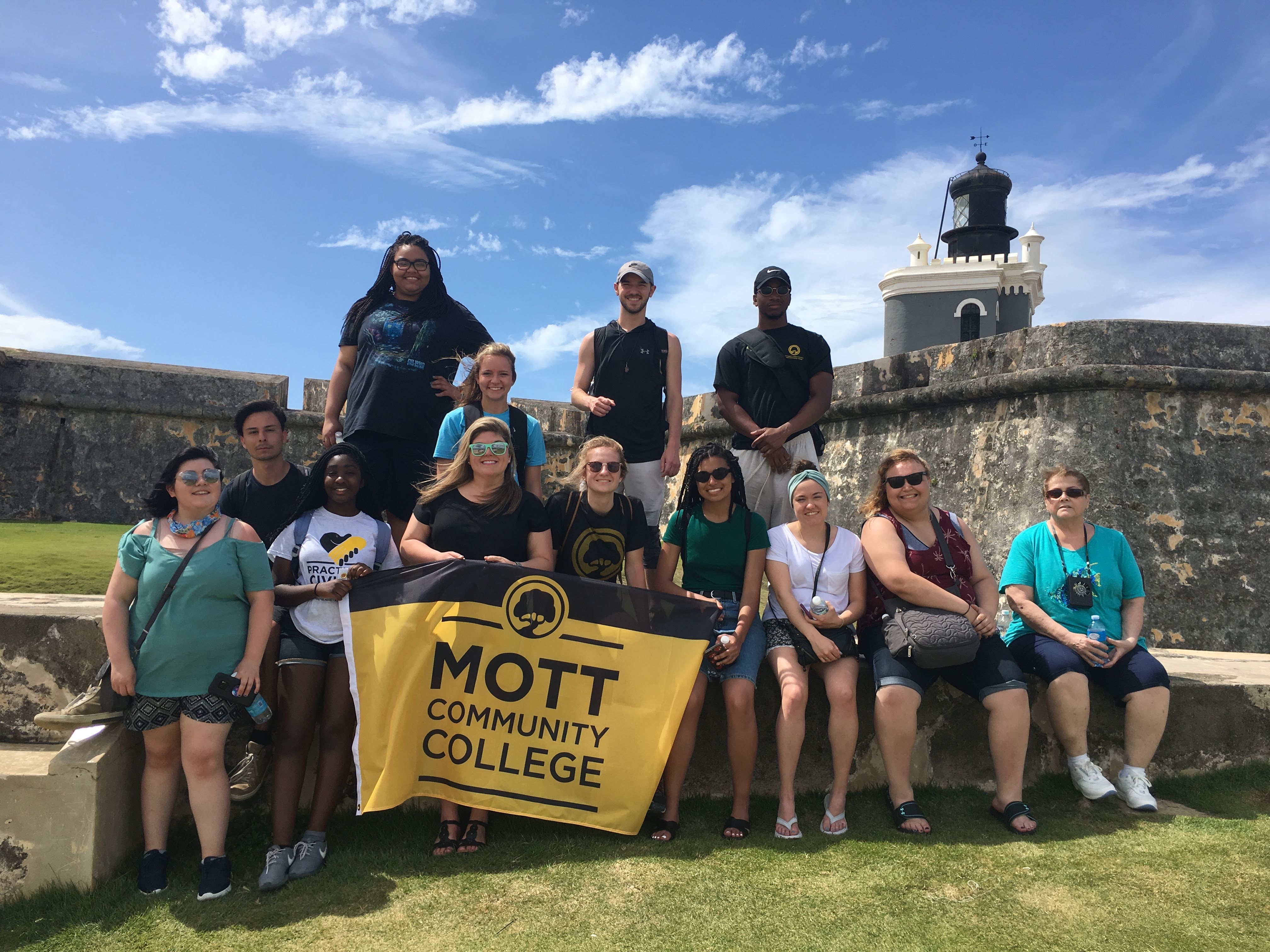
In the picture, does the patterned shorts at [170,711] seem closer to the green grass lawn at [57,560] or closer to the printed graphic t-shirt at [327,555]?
the printed graphic t-shirt at [327,555]

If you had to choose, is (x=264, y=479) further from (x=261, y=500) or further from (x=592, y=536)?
(x=592, y=536)

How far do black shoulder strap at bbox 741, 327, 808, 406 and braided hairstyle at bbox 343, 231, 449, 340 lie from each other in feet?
5.72

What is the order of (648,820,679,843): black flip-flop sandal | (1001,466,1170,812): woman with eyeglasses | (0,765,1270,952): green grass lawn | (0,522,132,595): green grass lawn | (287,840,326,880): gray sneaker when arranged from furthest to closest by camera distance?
(0,522,132,595): green grass lawn < (1001,466,1170,812): woman with eyeglasses < (648,820,679,843): black flip-flop sandal < (287,840,326,880): gray sneaker < (0,765,1270,952): green grass lawn

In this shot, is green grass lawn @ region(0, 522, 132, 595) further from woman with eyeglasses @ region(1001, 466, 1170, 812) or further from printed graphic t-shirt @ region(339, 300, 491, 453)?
woman with eyeglasses @ region(1001, 466, 1170, 812)

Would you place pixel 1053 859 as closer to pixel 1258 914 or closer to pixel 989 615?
pixel 1258 914

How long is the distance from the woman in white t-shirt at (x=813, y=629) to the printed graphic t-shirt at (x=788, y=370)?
838 millimetres

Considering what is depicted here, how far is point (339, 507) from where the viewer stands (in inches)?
148

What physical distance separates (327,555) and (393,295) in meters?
1.68

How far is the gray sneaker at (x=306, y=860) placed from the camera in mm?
3092

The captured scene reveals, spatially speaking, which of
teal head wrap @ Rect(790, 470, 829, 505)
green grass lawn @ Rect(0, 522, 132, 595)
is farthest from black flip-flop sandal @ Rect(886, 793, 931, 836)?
green grass lawn @ Rect(0, 522, 132, 595)

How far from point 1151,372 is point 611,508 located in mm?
5461

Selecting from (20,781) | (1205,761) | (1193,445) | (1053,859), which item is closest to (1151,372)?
(1193,445)

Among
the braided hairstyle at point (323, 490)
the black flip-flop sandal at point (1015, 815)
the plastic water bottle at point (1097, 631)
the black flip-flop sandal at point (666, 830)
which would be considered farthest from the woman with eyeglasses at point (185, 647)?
the plastic water bottle at point (1097, 631)

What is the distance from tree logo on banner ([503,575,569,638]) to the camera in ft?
11.7
